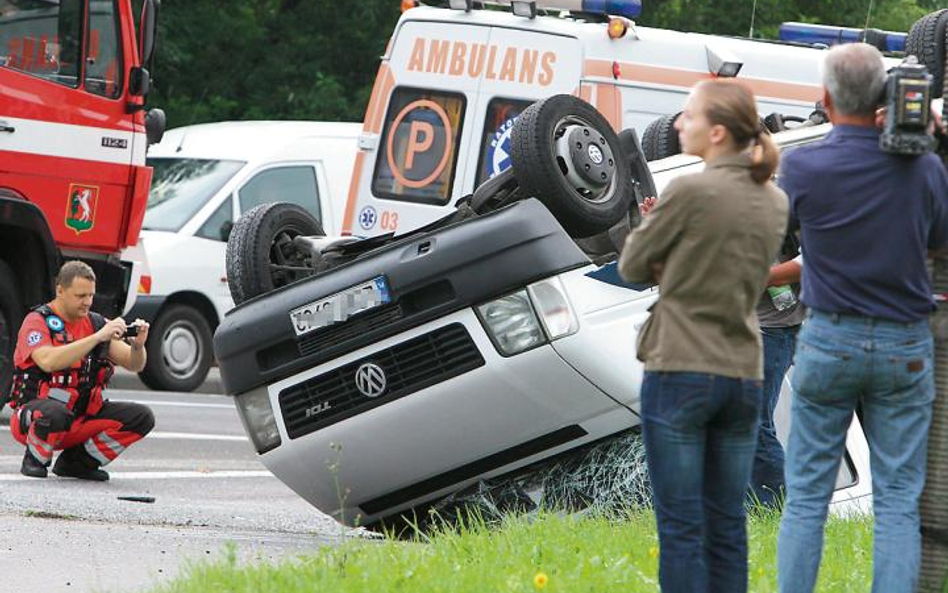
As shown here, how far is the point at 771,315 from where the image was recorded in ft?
23.6

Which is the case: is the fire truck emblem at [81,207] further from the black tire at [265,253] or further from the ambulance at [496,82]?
the black tire at [265,253]

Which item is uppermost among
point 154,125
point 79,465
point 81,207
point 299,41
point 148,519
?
point 154,125

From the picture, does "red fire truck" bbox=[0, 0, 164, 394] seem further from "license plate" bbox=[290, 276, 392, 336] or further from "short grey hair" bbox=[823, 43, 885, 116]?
"short grey hair" bbox=[823, 43, 885, 116]

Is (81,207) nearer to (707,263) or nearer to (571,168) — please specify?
(571,168)

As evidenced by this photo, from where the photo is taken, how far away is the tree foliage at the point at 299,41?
23094 millimetres

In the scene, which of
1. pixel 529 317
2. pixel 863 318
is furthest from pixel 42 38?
pixel 863 318

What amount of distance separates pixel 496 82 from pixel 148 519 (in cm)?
464

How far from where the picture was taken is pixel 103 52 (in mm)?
12625

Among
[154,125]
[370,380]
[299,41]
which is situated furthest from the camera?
[299,41]

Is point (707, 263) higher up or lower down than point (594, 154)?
higher up

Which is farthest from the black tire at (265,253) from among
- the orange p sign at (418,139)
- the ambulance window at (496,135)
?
the orange p sign at (418,139)

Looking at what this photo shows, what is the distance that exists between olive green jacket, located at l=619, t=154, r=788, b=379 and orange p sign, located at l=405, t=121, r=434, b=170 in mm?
7620

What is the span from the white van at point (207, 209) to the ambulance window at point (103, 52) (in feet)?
11.0

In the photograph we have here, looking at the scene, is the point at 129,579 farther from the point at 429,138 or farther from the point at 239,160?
the point at 239,160
